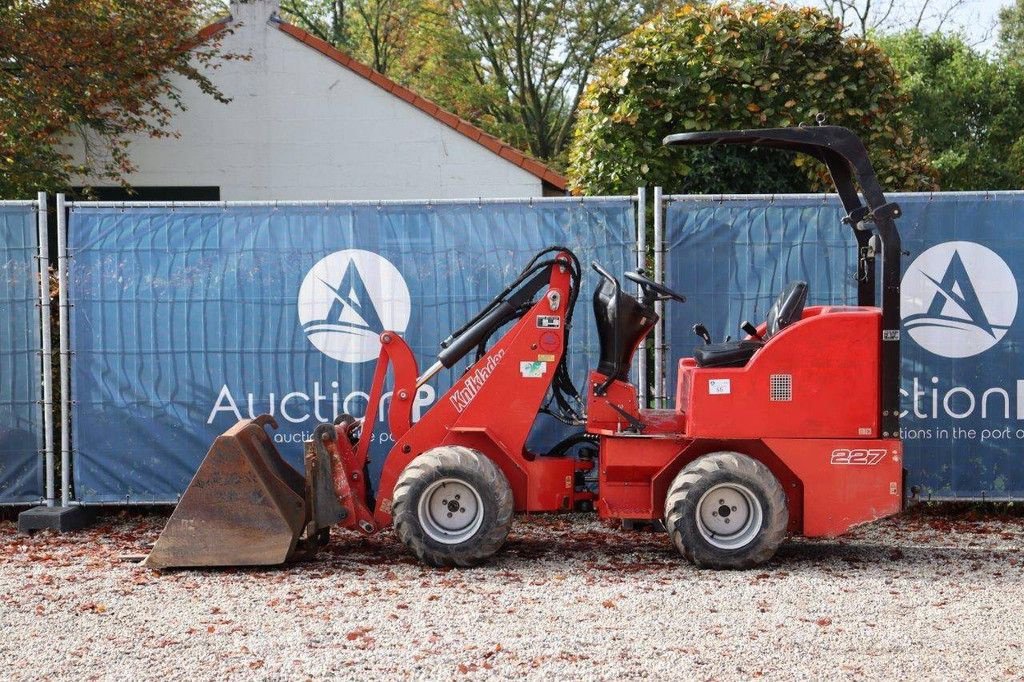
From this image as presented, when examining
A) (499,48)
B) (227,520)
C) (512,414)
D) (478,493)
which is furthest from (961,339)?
(499,48)

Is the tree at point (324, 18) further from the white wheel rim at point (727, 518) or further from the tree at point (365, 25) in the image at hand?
the white wheel rim at point (727, 518)

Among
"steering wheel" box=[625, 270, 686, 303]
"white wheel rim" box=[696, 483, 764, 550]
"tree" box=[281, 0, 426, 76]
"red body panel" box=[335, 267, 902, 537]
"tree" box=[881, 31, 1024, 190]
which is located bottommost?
"white wheel rim" box=[696, 483, 764, 550]

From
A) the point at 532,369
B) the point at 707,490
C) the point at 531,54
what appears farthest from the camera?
the point at 531,54

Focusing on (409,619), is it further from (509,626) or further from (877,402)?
(877,402)

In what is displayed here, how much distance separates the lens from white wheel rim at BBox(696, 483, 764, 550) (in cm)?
741

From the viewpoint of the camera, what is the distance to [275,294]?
9.13 m

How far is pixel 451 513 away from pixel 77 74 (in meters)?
8.62

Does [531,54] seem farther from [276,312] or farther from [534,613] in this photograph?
[534,613]

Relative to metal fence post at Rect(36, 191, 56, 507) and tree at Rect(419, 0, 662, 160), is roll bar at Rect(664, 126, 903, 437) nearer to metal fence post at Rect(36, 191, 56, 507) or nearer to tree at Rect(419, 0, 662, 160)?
metal fence post at Rect(36, 191, 56, 507)

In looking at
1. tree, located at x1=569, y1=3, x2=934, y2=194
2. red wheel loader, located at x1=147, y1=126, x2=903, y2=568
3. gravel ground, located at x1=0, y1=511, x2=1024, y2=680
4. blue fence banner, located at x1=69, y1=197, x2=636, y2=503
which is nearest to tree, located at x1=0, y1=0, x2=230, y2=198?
blue fence banner, located at x1=69, y1=197, x2=636, y2=503

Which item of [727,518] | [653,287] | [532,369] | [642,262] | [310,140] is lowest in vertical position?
[727,518]

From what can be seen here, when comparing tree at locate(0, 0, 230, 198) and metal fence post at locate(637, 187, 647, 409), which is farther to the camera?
tree at locate(0, 0, 230, 198)

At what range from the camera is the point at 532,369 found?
7.73 m

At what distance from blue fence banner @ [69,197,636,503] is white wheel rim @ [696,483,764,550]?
6.21 ft
